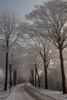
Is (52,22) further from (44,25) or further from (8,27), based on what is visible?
(8,27)

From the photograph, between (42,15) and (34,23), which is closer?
(42,15)

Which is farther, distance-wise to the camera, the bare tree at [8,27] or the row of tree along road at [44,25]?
the bare tree at [8,27]

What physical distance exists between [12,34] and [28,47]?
26.7 feet

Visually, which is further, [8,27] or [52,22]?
[8,27]

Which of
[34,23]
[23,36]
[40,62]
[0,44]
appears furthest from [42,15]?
[40,62]

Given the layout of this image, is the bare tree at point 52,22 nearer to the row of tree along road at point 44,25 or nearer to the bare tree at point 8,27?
the row of tree along road at point 44,25

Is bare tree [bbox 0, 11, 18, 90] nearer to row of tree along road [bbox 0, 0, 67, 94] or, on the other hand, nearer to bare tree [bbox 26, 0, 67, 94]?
row of tree along road [bbox 0, 0, 67, 94]

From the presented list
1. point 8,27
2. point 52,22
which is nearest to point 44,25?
point 52,22

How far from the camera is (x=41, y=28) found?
1892 centimetres

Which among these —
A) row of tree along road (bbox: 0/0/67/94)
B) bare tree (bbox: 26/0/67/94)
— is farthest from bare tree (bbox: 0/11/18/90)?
bare tree (bbox: 26/0/67/94)

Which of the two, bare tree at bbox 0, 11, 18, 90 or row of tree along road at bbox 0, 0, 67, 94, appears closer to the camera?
row of tree along road at bbox 0, 0, 67, 94

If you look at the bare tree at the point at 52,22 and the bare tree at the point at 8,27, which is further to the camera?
the bare tree at the point at 8,27

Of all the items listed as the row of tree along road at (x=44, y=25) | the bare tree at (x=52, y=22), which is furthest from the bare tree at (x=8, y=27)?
the bare tree at (x=52, y=22)

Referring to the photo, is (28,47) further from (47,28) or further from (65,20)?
(65,20)
